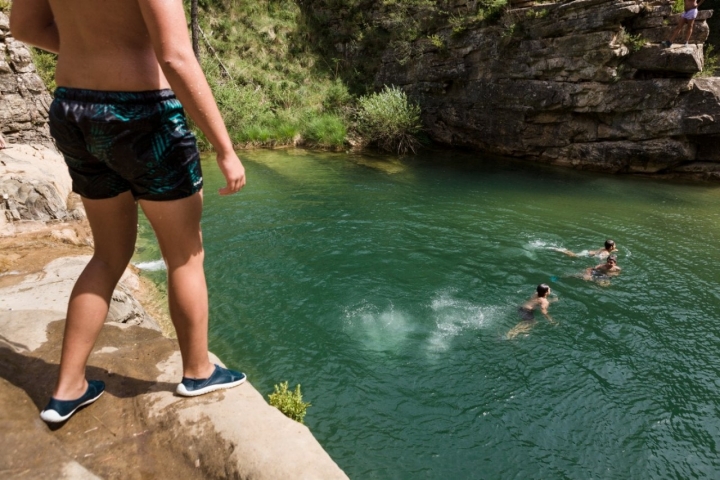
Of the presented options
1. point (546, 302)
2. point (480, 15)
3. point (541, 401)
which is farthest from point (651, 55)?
point (541, 401)

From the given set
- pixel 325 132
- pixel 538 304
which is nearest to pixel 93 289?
pixel 538 304

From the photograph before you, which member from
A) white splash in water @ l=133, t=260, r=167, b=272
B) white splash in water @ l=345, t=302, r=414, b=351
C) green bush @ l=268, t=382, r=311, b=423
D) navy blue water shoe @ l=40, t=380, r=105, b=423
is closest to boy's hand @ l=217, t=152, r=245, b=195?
navy blue water shoe @ l=40, t=380, r=105, b=423

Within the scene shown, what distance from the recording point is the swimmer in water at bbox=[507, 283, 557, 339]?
5.79 m

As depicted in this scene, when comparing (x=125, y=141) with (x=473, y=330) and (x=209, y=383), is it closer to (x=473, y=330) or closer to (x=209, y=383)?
(x=209, y=383)

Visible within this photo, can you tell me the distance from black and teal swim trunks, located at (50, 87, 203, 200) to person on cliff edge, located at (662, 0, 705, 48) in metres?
15.0

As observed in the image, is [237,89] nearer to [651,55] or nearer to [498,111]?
[498,111]

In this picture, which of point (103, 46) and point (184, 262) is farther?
point (184, 262)

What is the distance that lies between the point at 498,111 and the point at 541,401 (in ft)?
44.6

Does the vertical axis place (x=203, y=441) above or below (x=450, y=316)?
above

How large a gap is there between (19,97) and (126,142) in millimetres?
9154

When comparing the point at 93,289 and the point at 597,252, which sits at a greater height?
the point at 93,289

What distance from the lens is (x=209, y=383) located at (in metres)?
2.23

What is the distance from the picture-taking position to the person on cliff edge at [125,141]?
5.74 feet

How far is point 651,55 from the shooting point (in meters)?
13.4
